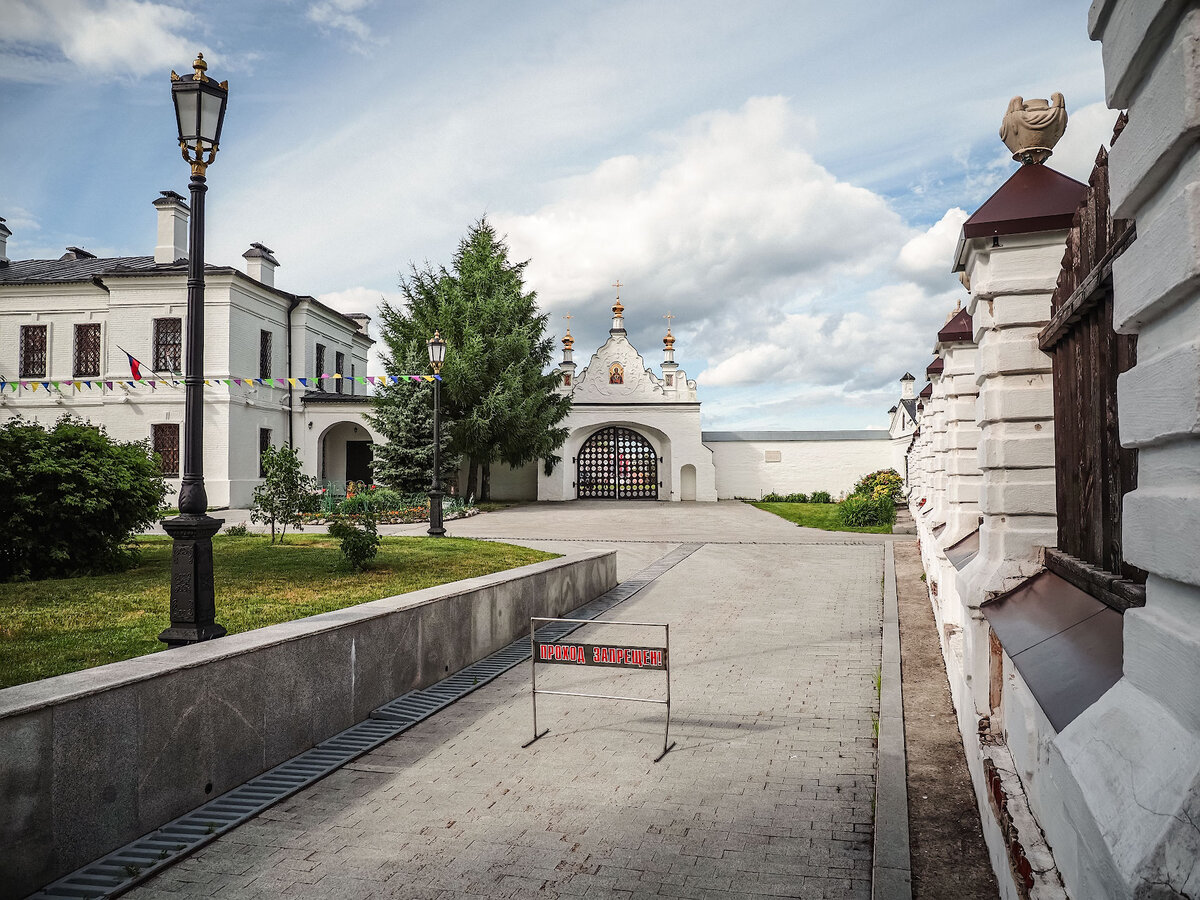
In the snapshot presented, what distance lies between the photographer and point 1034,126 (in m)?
4.72

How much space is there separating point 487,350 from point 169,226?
1157cm

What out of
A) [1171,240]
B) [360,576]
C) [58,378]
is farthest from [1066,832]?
[58,378]

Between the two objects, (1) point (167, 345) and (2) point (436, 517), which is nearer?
(2) point (436, 517)

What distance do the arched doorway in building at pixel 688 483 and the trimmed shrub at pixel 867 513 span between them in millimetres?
14093

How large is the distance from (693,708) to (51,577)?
24.5ft

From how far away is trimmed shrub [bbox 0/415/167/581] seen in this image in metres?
9.14

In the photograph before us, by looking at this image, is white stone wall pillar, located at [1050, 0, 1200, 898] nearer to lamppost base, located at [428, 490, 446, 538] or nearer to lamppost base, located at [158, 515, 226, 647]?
lamppost base, located at [158, 515, 226, 647]

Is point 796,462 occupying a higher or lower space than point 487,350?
lower

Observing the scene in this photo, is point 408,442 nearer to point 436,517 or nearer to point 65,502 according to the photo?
point 436,517

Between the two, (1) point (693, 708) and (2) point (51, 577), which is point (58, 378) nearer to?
(2) point (51, 577)

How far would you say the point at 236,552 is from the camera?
12453 mm

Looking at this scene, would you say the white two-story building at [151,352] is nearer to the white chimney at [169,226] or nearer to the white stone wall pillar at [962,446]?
the white chimney at [169,226]

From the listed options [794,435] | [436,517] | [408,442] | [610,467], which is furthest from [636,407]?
[436,517]

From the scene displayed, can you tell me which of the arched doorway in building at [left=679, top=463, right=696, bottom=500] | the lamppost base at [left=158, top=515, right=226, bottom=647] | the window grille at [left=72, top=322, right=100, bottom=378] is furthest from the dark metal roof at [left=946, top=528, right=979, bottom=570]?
the arched doorway in building at [left=679, top=463, right=696, bottom=500]
